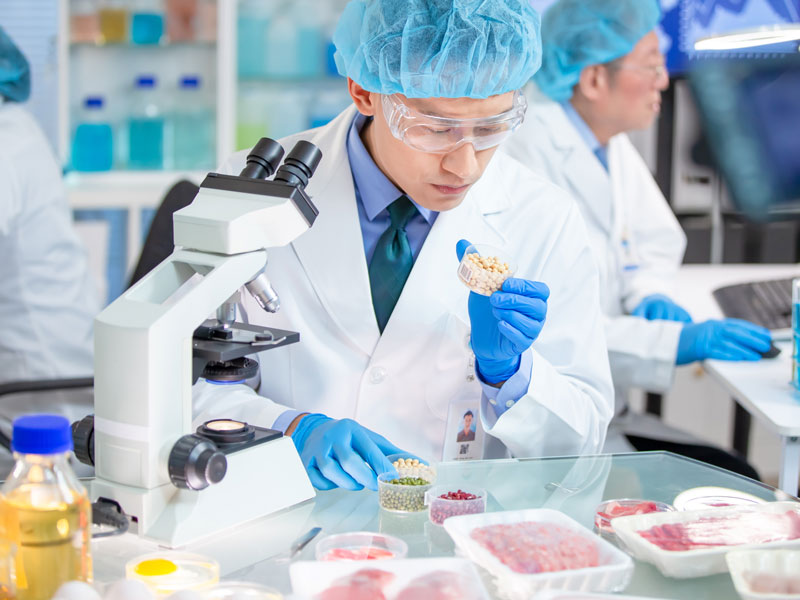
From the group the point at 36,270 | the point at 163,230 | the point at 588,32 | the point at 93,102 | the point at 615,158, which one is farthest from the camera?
the point at 93,102

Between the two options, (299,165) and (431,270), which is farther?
(431,270)

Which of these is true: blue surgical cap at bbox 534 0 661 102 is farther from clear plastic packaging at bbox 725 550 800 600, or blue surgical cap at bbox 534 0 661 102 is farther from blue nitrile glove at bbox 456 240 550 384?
clear plastic packaging at bbox 725 550 800 600

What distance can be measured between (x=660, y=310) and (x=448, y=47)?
145 cm

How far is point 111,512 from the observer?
1.01 meters

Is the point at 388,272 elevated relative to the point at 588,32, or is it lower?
lower

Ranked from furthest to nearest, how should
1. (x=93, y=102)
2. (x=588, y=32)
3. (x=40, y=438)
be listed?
(x=93, y=102) → (x=588, y=32) → (x=40, y=438)

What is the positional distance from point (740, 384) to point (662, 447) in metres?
0.42

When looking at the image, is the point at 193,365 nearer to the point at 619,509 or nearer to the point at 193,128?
the point at 619,509

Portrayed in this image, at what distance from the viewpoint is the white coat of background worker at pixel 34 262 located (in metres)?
2.30

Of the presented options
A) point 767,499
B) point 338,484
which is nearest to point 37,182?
point 338,484

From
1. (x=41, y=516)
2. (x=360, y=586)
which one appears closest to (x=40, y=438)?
(x=41, y=516)

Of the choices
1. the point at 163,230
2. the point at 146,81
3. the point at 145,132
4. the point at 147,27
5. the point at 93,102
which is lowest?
the point at 163,230

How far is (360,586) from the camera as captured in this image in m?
0.96

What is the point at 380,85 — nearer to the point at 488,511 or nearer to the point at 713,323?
the point at 488,511
